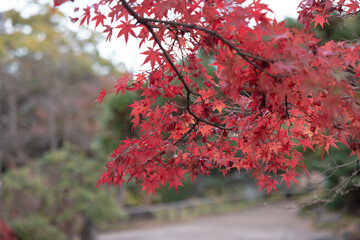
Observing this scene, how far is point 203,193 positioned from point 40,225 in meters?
10.1

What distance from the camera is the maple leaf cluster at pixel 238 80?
125 cm

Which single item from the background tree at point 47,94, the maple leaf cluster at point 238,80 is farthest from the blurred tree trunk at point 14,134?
the maple leaf cluster at point 238,80

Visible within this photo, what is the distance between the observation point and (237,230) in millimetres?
9242

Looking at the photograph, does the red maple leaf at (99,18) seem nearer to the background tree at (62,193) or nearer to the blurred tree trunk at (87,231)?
the background tree at (62,193)

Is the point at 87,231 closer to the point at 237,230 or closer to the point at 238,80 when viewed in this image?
the point at 237,230

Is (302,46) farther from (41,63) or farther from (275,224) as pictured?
(41,63)

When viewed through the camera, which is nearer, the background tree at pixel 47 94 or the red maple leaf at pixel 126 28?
the red maple leaf at pixel 126 28

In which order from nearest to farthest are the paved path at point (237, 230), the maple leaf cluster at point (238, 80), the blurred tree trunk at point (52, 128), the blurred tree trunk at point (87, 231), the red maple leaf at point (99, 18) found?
the maple leaf cluster at point (238, 80) < the red maple leaf at point (99, 18) < the blurred tree trunk at point (87, 231) < the paved path at point (237, 230) < the blurred tree trunk at point (52, 128)

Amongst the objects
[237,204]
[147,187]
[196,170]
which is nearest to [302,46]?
[196,170]

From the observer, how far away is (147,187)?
5.48 ft

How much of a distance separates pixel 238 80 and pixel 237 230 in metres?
8.56

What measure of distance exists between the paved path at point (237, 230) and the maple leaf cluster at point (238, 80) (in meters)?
6.28

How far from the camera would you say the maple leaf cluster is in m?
1.25

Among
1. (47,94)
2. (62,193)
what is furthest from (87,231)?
(47,94)
